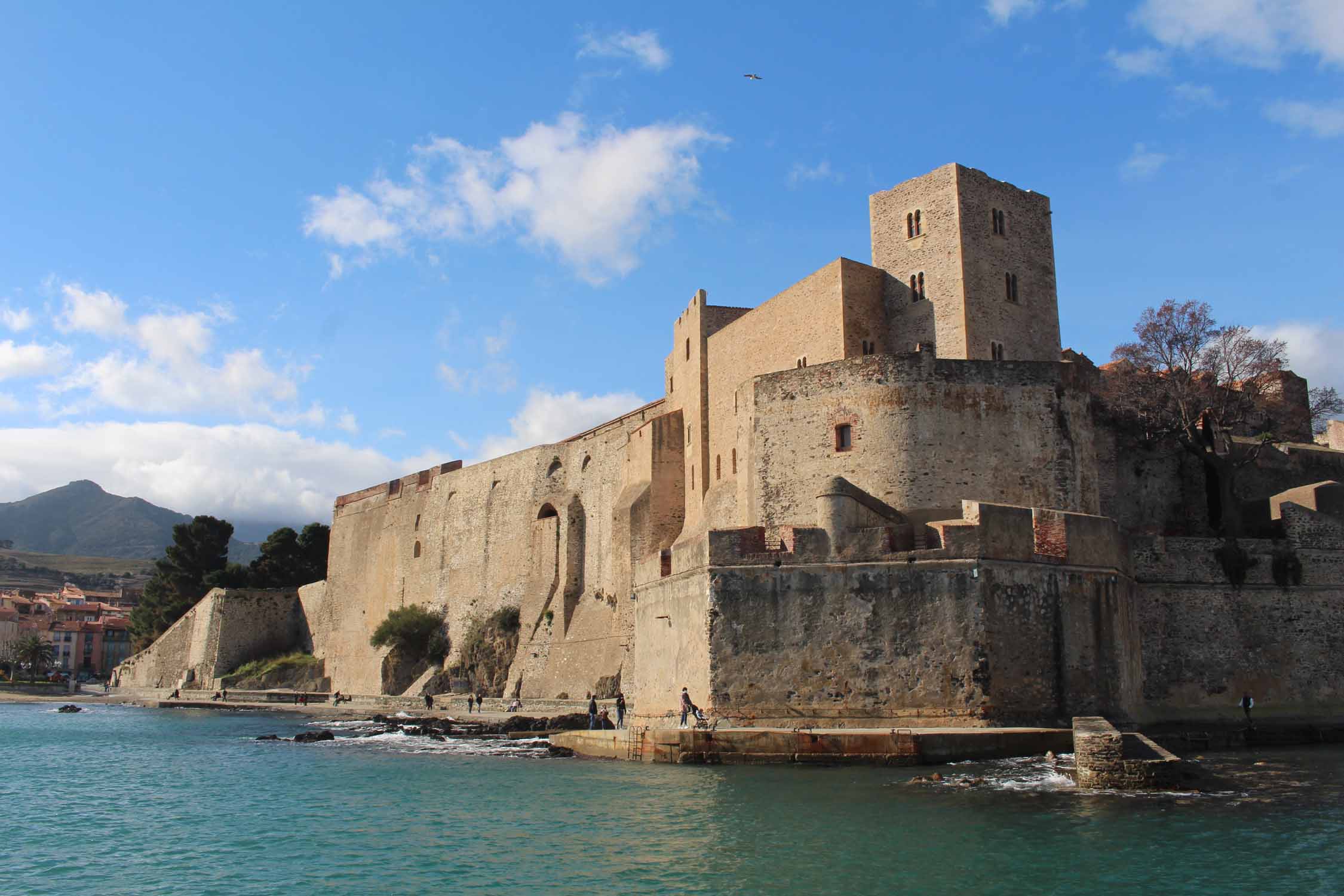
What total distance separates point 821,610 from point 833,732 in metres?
2.18

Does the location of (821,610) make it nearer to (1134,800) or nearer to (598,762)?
(598,762)

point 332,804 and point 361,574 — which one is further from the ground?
point 361,574

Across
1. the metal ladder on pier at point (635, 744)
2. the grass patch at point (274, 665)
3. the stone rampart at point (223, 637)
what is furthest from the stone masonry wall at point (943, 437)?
the stone rampart at point (223, 637)

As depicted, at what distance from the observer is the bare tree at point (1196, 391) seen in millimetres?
24500

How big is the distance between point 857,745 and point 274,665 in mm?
42038

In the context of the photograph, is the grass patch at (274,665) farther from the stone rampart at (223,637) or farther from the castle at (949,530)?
the castle at (949,530)

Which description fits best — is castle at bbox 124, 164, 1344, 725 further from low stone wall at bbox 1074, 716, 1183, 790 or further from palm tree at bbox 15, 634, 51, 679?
palm tree at bbox 15, 634, 51, 679

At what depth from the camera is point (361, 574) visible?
169ft

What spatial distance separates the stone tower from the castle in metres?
0.06

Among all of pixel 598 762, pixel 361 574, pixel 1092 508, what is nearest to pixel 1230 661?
pixel 1092 508

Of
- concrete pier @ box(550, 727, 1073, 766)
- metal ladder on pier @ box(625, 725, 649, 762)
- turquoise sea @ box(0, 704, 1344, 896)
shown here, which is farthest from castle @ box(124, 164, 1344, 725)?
turquoise sea @ box(0, 704, 1344, 896)

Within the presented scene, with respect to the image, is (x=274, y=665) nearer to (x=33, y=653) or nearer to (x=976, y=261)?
(x=33, y=653)

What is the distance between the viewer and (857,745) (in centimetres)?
1627

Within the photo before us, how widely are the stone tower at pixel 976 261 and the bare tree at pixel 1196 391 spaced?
6.39ft
